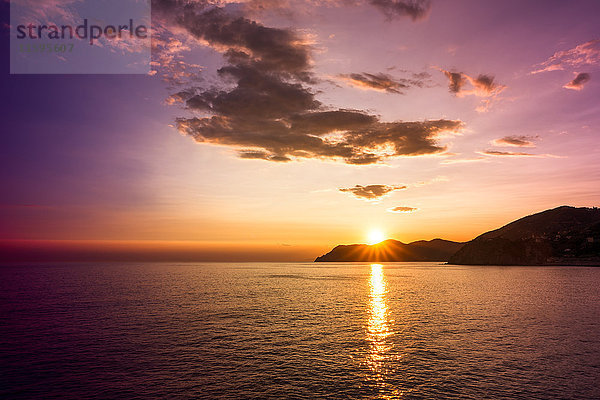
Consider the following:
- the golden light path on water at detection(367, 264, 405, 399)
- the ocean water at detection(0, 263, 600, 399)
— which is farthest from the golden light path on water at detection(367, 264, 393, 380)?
the ocean water at detection(0, 263, 600, 399)

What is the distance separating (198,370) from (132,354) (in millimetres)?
10678

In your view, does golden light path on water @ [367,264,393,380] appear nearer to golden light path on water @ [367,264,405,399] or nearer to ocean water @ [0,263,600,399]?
golden light path on water @ [367,264,405,399]

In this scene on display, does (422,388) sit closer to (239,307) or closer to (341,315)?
(341,315)

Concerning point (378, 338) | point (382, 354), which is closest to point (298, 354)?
point (382, 354)

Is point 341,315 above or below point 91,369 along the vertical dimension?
below

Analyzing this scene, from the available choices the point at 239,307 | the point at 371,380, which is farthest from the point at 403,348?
the point at 239,307

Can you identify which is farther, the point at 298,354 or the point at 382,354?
the point at 382,354

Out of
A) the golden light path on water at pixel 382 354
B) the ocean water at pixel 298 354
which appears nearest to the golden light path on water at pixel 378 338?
the golden light path on water at pixel 382 354

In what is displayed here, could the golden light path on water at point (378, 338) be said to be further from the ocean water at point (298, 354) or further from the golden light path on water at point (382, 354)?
the ocean water at point (298, 354)

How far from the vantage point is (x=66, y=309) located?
70.1 metres

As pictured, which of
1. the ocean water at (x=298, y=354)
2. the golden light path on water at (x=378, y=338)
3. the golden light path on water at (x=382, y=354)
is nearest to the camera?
the golden light path on water at (x=382, y=354)

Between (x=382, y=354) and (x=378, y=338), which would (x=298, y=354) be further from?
(x=378, y=338)

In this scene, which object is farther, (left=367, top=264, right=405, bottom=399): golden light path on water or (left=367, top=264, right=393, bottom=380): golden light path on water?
(left=367, top=264, right=393, bottom=380): golden light path on water

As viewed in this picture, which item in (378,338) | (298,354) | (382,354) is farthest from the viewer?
(378,338)
